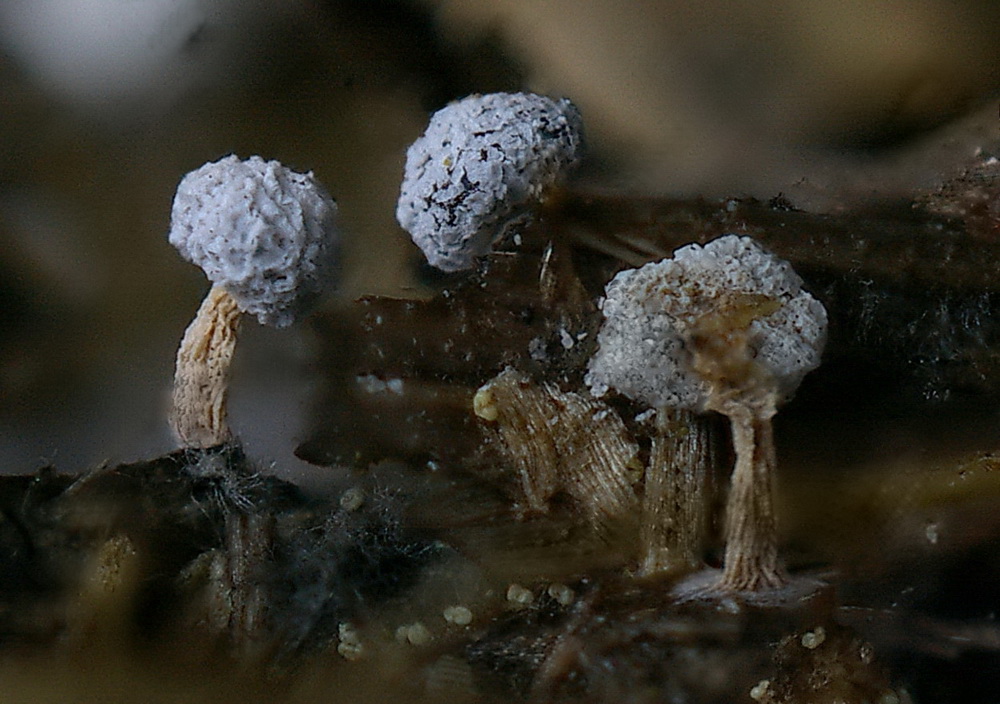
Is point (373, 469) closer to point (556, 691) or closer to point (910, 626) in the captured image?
point (556, 691)

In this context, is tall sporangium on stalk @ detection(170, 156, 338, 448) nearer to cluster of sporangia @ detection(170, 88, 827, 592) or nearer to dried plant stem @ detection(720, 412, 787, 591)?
cluster of sporangia @ detection(170, 88, 827, 592)

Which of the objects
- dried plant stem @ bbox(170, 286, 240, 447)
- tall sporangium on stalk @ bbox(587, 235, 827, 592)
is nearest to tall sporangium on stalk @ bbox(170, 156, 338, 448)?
dried plant stem @ bbox(170, 286, 240, 447)

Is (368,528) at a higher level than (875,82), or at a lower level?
lower

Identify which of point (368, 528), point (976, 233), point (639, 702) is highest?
point (976, 233)

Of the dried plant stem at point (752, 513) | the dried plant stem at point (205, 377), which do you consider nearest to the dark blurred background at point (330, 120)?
the dried plant stem at point (205, 377)

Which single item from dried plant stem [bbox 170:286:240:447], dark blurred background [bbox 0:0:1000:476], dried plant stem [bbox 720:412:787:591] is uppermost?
dark blurred background [bbox 0:0:1000:476]

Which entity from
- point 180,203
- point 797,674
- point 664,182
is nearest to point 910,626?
point 797,674
